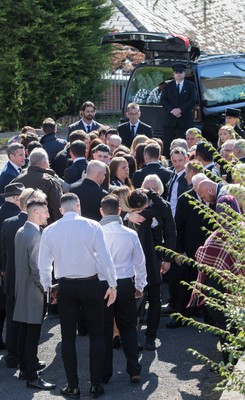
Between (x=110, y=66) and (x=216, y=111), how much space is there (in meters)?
10.3

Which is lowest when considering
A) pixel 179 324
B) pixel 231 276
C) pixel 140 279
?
pixel 179 324

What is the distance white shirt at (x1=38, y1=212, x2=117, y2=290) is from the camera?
8.59m

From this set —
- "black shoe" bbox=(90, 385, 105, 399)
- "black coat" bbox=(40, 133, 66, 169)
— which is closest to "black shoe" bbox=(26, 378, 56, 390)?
"black shoe" bbox=(90, 385, 105, 399)

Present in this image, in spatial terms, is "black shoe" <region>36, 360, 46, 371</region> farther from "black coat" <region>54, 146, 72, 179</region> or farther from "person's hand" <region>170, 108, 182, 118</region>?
"person's hand" <region>170, 108, 182, 118</region>

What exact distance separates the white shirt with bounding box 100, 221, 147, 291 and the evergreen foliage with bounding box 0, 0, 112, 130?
52.0ft

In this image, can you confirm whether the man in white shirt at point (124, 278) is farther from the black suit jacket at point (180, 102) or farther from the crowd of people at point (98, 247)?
the black suit jacket at point (180, 102)

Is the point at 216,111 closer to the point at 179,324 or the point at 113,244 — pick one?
the point at 179,324

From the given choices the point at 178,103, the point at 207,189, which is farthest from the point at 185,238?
the point at 178,103

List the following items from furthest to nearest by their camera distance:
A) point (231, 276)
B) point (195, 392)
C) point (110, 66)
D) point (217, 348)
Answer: point (110, 66) < point (217, 348) < point (195, 392) < point (231, 276)

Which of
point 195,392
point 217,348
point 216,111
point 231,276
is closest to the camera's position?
point 231,276

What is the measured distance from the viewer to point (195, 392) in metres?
9.01

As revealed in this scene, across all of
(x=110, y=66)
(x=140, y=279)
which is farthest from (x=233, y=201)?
(x=110, y=66)

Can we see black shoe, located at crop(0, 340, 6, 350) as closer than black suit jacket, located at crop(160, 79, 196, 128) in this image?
Yes

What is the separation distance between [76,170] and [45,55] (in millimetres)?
14014
